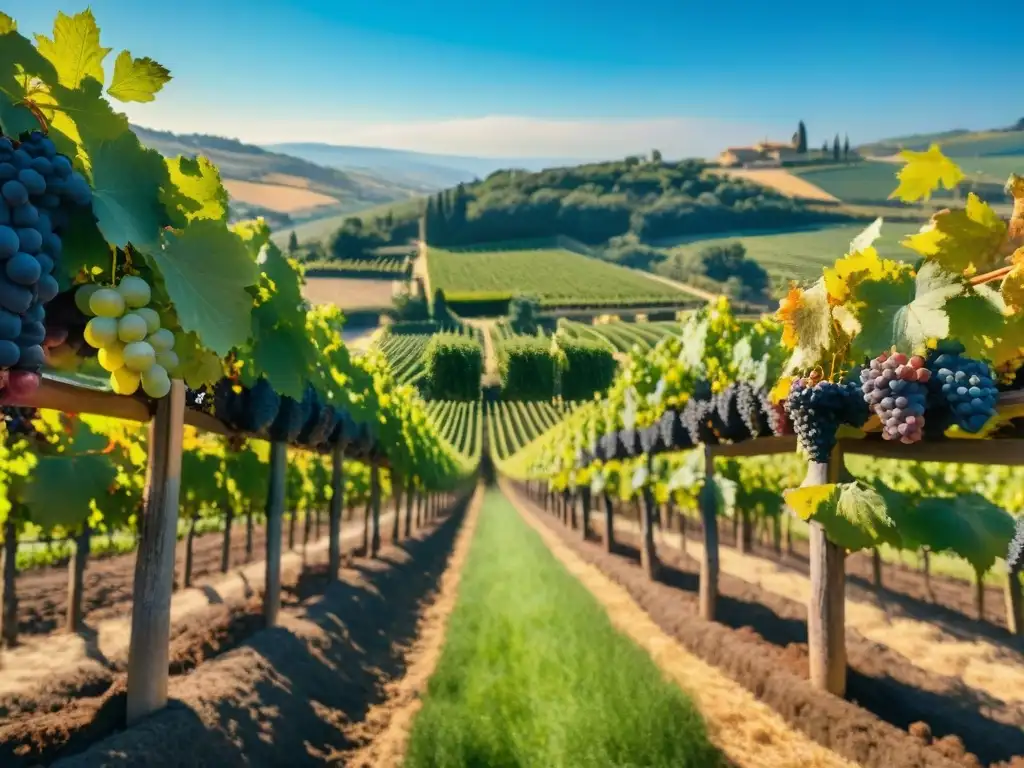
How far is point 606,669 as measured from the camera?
7.68m

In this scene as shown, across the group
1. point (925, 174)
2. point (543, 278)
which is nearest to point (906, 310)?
point (925, 174)

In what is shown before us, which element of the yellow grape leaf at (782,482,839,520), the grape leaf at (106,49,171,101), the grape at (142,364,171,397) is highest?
the grape leaf at (106,49,171,101)

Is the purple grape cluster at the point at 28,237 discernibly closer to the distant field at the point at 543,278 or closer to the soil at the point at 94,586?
the soil at the point at 94,586

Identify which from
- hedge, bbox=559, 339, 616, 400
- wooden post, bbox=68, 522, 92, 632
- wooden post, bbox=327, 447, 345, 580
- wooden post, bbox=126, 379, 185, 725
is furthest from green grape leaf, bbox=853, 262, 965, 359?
wooden post, bbox=68, 522, 92, 632

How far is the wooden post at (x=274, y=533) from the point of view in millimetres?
8531

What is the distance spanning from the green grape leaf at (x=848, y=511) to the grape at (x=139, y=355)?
3.24 m

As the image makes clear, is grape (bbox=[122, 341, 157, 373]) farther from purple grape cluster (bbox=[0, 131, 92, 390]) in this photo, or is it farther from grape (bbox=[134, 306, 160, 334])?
purple grape cluster (bbox=[0, 131, 92, 390])

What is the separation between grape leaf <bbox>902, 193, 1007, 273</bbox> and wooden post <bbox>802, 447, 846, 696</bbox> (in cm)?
332

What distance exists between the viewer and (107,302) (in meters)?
2.04

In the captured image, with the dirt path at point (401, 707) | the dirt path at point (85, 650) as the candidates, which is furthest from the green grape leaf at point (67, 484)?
the dirt path at point (401, 707)

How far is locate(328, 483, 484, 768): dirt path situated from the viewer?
19.9 feet

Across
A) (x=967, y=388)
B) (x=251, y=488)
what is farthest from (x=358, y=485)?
(x=967, y=388)

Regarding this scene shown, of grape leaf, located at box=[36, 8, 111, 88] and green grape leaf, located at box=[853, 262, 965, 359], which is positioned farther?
green grape leaf, located at box=[853, 262, 965, 359]

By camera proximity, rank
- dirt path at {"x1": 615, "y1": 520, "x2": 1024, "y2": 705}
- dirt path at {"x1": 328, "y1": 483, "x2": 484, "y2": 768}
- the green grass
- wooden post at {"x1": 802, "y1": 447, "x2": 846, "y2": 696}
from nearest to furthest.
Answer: the green grass < dirt path at {"x1": 328, "y1": 483, "x2": 484, "y2": 768} < wooden post at {"x1": 802, "y1": 447, "x2": 846, "y2": 696} < dirt path at {"x1": 615, "y1": 520, "x2": 1024, "y2": 705}
